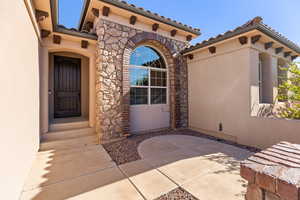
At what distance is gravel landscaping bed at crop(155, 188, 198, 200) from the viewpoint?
204 cm

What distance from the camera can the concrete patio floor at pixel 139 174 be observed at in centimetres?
214

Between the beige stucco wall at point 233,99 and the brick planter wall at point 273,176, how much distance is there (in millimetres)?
3194

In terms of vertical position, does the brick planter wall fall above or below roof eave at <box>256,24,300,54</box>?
below

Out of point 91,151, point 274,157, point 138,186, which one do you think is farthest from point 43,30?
point 274,157

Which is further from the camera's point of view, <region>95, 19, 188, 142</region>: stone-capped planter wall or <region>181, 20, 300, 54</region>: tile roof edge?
<region>95, 19, 188, 142</region>: stone-capped planter wall

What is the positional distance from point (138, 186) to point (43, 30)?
533 cm

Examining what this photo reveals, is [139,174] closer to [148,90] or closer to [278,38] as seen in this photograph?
[148,90]

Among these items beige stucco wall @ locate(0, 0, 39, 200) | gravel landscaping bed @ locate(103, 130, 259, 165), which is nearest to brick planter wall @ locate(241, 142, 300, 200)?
gravel landscaping bed @ locate(103, 130, 259, 165)

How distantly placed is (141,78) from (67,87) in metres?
3.58

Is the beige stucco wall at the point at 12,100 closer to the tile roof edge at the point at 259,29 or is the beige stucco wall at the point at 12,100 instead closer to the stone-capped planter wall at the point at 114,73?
the stone-capped planter wall at the point at 114,73

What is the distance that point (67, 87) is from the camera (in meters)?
6.03

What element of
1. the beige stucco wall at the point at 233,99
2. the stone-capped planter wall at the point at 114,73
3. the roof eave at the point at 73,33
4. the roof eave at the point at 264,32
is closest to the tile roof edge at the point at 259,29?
the roof eave at the point at 264,32

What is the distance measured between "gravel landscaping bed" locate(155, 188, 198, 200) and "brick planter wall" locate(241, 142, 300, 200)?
1080 mm

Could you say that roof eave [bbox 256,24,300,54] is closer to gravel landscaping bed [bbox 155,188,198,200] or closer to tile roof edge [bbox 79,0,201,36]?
tile roof edge [bbox 79,0,201,36]
